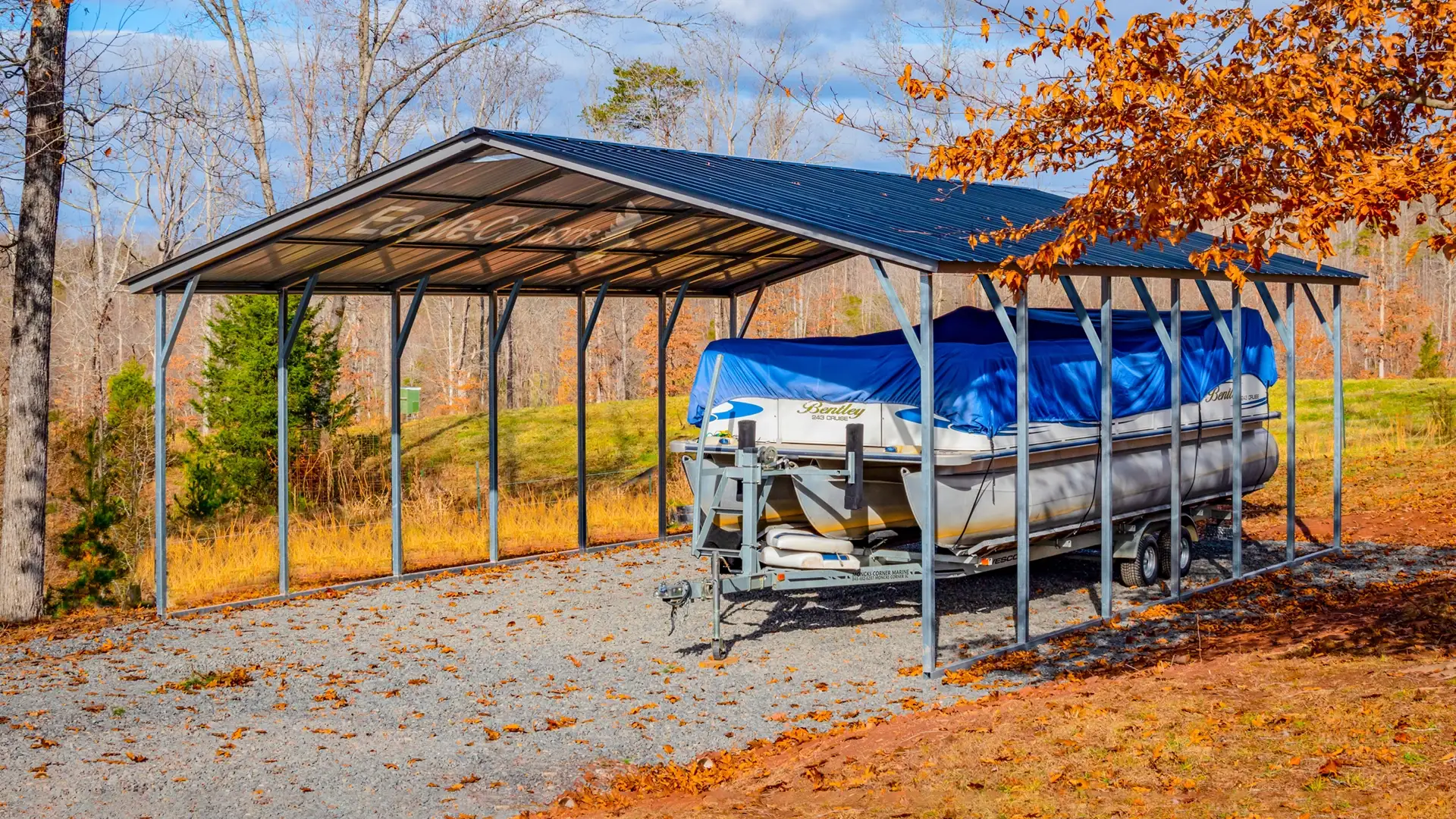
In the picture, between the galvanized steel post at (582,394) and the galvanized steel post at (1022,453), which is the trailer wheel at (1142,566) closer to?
the galvanized steel post at (1022,453)

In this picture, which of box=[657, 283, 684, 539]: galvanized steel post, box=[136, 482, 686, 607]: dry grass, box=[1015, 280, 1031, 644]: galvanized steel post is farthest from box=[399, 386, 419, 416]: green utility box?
box=[1015, 280, 1031, 644]: galvanized steel post

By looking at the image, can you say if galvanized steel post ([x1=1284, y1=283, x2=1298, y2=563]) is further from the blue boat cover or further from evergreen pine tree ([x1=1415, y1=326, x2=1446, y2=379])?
evergreen pine tree ([x1=1415, y1=326, x2=1446, y2=379])

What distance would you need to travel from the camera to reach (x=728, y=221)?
13391 mm

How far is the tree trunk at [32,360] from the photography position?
13391 mm

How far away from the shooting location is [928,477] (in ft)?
31.5

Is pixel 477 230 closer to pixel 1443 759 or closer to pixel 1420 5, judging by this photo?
pixel 1420 5

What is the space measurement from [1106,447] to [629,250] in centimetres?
583

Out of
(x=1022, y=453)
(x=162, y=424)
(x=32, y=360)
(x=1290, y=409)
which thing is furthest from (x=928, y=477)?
(x=32, y=360)

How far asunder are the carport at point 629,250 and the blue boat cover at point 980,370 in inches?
22.9

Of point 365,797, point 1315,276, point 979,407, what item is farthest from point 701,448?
point 1315,276

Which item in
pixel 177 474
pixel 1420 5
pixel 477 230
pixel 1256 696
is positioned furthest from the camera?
pixel 177 474

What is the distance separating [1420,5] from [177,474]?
81.7ft

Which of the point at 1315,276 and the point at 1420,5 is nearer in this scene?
the point at 1420,5

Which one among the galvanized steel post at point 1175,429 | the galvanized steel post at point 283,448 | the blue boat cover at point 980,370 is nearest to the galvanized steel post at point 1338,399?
the blue boat cover at point 980,370
